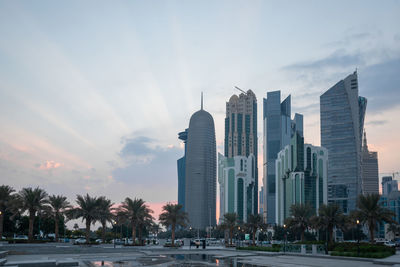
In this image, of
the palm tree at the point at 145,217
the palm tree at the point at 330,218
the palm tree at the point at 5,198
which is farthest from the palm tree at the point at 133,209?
the palm tree at the point at 330,218

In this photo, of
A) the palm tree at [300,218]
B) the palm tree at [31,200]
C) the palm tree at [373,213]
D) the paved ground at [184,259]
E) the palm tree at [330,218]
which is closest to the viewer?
the paved ground at [184,259]

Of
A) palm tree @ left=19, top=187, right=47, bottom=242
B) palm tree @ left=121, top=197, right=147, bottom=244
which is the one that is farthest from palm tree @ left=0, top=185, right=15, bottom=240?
palm tree @ left=121, top=197, right=147, bottom=244

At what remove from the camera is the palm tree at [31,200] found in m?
59.8

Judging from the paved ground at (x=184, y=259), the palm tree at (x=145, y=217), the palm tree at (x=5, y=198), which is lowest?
the paved ground at (x=184, y=259)

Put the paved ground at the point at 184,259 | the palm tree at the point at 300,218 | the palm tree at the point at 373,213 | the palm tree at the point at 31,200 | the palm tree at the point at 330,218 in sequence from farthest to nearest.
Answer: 1. the palm tree at the point at 300,218
2. the palm tree at the point at 31,200
3. the palm tree at the point at 330,218
4. the palm tree at the point at 373,213
5. the paved ground at the point at 184,259

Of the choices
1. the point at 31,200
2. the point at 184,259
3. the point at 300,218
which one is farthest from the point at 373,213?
the point at 31,200

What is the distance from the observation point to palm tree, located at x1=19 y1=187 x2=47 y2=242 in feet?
196

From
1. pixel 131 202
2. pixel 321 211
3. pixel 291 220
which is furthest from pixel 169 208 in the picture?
pixel 321 211

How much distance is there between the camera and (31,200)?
197ft

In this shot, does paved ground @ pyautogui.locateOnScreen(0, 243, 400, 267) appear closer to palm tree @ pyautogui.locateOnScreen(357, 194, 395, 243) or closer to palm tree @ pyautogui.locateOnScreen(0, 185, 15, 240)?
palm tree @ pyautogui.locateOnScreen(357, 194, 395, 243)

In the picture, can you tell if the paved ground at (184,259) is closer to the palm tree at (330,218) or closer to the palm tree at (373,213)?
Result: the palm tree at (373,213)

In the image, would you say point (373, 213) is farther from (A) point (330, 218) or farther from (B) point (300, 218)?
(B) point (300, 218)

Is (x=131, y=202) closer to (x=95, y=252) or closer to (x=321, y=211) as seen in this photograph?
(x=95, y=252)

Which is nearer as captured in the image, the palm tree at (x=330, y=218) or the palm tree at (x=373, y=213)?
the palm tree at (x=373, y=213)
